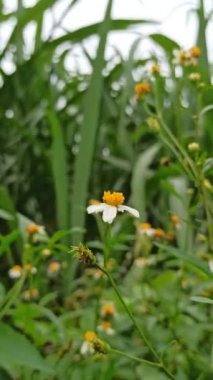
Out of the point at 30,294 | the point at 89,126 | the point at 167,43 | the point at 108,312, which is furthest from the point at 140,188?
the point at 30,294

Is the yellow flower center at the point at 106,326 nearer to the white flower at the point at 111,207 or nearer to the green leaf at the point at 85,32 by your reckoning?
the white flower at the point at 111,207

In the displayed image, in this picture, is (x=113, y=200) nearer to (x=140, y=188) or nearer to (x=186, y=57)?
(x=186, y=57)

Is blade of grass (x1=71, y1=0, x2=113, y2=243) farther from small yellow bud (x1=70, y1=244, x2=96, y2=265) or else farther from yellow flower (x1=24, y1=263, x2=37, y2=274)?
small yellow bud (x1=70, y1=244, x2=96, y2=265)

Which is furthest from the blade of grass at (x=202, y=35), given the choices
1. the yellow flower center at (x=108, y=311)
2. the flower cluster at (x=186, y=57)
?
the yellow flower center at (x=108, y=311)

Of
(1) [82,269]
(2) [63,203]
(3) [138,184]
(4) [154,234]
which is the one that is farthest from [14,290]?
(1) [82,269]

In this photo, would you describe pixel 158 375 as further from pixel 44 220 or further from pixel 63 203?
pixel 44 220

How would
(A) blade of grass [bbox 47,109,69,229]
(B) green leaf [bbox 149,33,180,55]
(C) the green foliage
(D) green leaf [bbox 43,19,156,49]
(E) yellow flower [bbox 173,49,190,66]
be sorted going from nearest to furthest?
(C) the green foliage
(E) yellow flower [bbox 173,49,190,66]
(B) green leaf [bbox 149,33,180,55]
(A) blade of grass [bbox 47,109,69,229]
(D) green leaf [bbox 43,19,156,49]

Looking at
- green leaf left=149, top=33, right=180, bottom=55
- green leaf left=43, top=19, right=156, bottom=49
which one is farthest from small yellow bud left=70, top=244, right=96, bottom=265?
green leaf left=43, top=19, right=156, bottom=49
